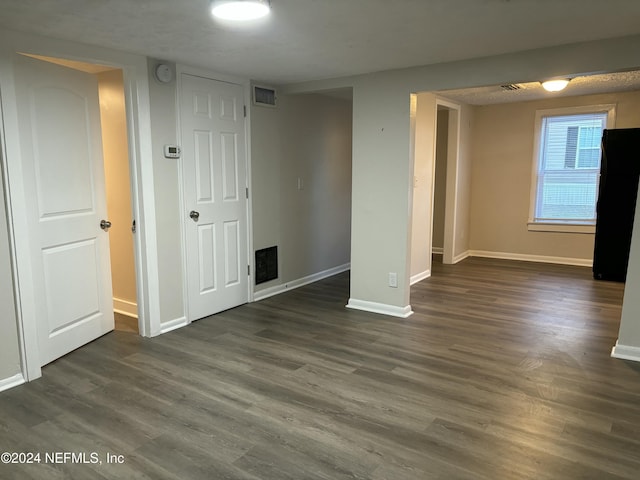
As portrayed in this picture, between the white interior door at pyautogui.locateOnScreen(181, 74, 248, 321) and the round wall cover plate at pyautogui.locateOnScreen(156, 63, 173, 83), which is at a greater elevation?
the round wall cover plate at pyautogui.locateOnScreen(156, 63, 173, 83)

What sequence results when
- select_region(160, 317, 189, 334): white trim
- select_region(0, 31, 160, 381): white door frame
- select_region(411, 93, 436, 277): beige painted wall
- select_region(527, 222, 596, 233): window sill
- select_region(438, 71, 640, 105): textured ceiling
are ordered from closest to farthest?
select_region(0, 31, 160, 381): white door frame, select_region(160, 317, 189, 334): white trim, select_region(438, 71, 640, 105): textured ceiling, select_region(411, 93, 436, 277): beige painted wall, select_region(527, 222, 596, 233): window sill

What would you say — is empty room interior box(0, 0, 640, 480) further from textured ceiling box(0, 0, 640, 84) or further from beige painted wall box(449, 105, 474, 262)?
beige painted wall box(449, 105, 474, 262)

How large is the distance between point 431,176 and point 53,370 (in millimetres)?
4477

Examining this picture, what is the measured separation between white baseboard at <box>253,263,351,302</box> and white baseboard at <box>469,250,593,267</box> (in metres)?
2.38

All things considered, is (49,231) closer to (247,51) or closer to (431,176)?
(247,51)

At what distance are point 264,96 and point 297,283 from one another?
2.08 m

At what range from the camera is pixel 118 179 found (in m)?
3.92

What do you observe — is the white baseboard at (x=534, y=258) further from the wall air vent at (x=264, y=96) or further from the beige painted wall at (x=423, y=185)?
the wall air vent at (x=264, y=96)

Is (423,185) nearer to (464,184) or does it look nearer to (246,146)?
(464,184)

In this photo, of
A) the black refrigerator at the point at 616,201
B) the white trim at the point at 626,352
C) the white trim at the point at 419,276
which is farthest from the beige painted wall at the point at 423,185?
the white trim at the point at 626,352

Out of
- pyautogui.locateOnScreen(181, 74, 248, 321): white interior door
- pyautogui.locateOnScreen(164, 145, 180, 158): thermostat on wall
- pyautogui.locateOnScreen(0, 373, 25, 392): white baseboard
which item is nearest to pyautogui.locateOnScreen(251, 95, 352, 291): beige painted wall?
pyautogui.locateOnScreen(181, 74, 248, 321): white interior door

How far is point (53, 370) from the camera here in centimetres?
303

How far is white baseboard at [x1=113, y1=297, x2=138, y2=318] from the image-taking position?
4134 millimetres

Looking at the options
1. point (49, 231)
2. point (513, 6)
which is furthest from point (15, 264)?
point (513, 6)
